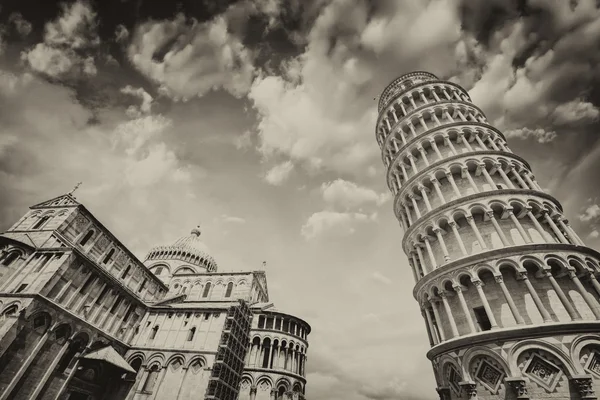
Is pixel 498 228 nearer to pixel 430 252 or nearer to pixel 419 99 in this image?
pixel 430 252

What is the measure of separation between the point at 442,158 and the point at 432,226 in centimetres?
574

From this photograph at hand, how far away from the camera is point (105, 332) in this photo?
2355cm

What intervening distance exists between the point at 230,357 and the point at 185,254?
78.3 ft

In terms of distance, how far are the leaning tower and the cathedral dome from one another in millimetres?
33950

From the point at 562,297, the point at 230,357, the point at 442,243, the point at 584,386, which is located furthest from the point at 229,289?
the point at 584,386

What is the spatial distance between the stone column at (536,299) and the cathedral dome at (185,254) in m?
41.6

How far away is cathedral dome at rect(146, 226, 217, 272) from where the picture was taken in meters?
45.0

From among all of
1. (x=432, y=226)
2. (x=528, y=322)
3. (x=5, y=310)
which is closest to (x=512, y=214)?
(x=432, y=226)

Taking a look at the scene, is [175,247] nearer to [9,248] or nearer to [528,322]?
[9,248]

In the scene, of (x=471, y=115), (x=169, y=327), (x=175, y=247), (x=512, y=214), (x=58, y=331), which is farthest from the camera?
(x=175, y=247)

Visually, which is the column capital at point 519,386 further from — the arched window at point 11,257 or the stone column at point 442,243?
the arched window at point 11,257

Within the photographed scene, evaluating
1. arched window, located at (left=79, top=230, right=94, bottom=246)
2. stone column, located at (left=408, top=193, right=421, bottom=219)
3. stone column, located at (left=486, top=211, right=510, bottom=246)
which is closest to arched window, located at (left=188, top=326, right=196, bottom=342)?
arched window, located at (left=79, top=230, right=94, bottom=246)

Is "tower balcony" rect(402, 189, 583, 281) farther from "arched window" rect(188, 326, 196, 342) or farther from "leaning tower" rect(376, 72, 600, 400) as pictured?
"arched window" rect(188, 326, 196, 342)

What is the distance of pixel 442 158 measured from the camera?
67.8 feet
